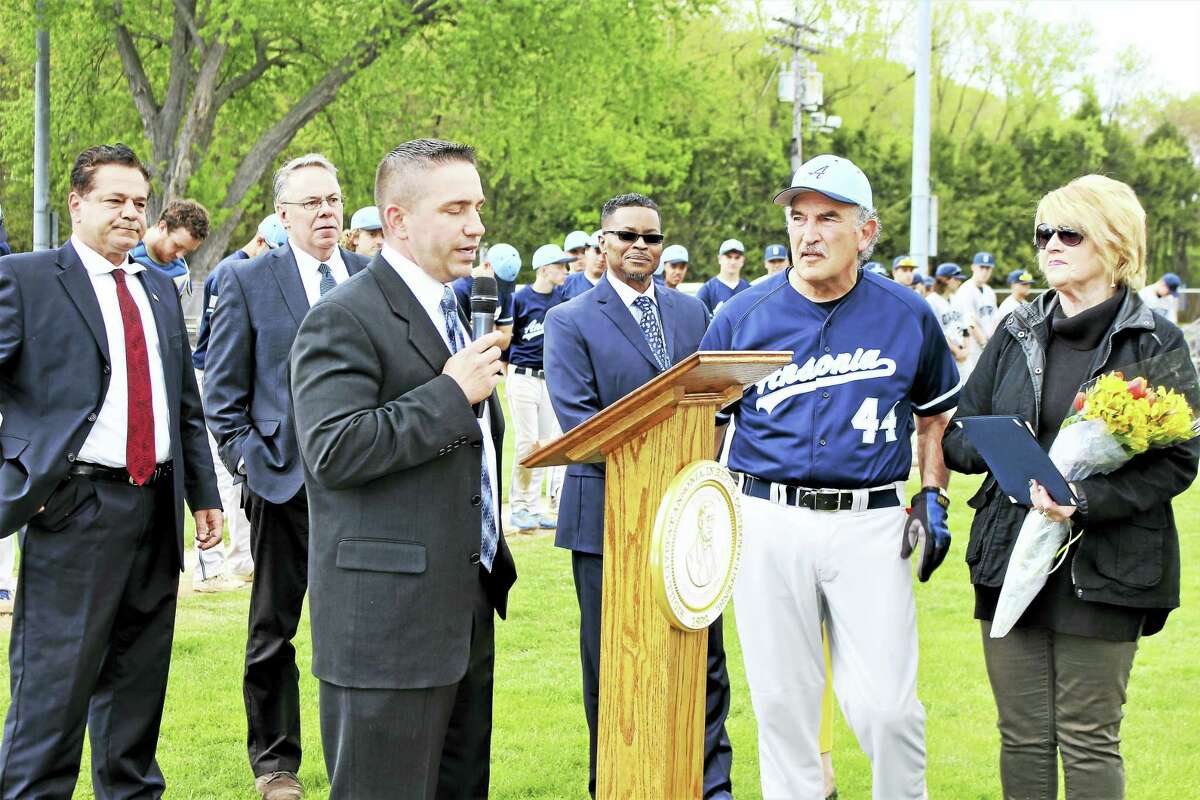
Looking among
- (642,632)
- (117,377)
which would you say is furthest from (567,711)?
(642,632)

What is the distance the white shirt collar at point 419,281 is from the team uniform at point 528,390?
8.04 meters

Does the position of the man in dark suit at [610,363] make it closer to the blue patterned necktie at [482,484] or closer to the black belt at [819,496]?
the black belt at [819,496]

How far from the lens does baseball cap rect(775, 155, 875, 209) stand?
14.4ft

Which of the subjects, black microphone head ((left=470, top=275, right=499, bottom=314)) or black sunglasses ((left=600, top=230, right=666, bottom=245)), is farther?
black sunglasses ((left=600, top=230, right=666, bottom=245))

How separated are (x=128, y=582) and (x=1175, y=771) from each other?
4632mm

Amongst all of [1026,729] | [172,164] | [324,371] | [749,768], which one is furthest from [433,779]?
[172,164]

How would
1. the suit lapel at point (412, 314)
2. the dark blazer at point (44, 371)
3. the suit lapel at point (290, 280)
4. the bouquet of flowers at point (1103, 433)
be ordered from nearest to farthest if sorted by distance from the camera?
the suit lapel at point (412, 314) → the bouquet of flowers at point (1103, 433) → the dark blazer at point (44, 371) → the suit lapel at point (290, 280)

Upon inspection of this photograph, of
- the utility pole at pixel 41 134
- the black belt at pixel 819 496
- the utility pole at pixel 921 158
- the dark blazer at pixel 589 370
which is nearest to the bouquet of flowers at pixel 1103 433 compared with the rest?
the black belt at pixel 819 496

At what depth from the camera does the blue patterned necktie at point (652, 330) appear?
5535 mm

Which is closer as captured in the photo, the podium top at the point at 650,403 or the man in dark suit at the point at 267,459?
the podium top at the point at 650,403

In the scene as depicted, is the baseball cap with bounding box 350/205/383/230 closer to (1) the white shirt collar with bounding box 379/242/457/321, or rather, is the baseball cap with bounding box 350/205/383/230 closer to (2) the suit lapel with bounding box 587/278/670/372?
(2) the suit lapel with bounding box 587/278/670/372

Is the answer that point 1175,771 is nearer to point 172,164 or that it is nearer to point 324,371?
point 324,371

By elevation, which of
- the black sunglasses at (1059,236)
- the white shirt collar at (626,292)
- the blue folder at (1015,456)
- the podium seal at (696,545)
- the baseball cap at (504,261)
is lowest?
the podium seal at (696,545)

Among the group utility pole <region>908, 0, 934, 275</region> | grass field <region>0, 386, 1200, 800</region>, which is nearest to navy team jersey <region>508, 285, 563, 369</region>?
grass field <region>0, 386, 1200, 800</region>
